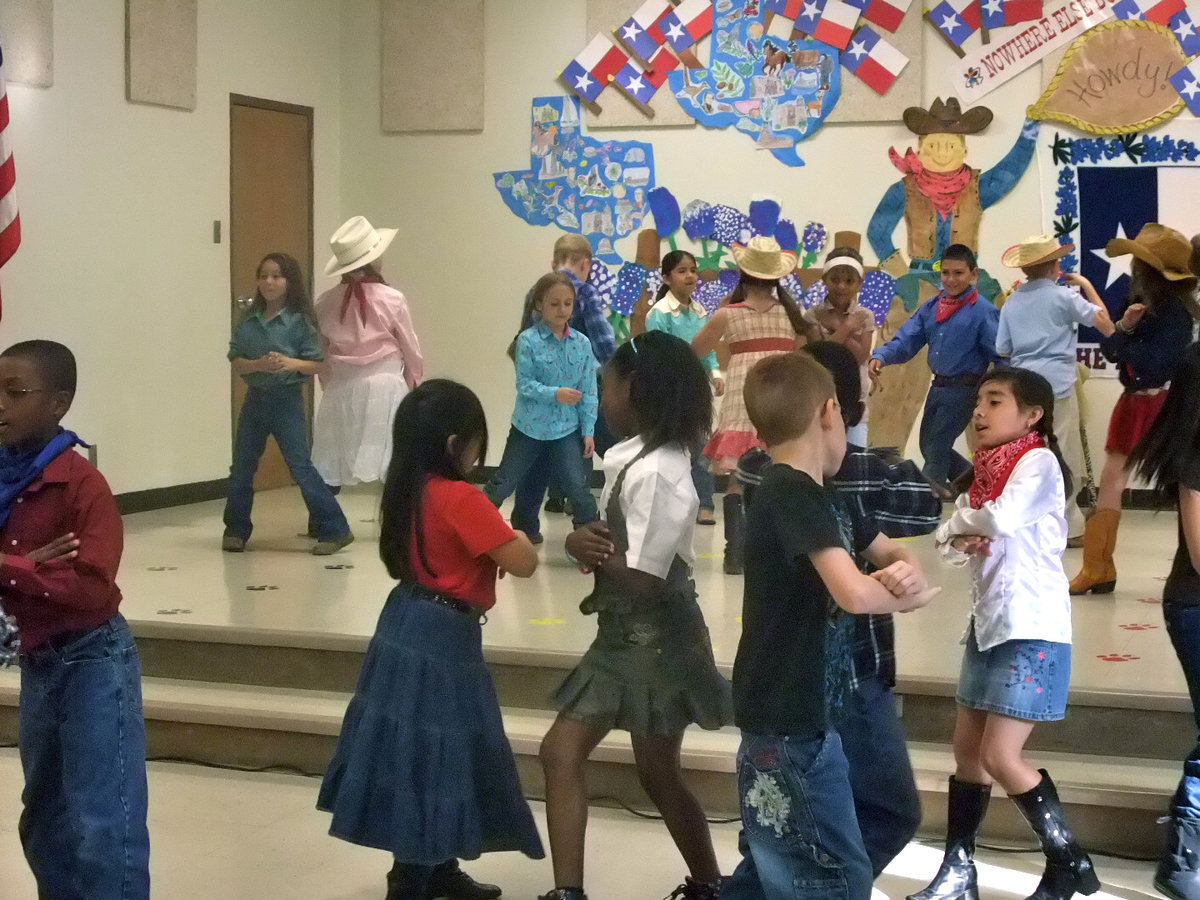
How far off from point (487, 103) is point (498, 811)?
6.38 m

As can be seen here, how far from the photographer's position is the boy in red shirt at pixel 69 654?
104 inches

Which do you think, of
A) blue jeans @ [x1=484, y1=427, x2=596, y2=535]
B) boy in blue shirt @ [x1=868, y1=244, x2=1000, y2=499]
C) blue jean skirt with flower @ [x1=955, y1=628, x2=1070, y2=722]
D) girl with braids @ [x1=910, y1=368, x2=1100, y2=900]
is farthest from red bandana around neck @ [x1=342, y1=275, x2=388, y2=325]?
blue jean skirt with flower @ [x1=955, y1=628, x2=1070, y2=722]

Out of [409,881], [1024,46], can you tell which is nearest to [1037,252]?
[1024,46]

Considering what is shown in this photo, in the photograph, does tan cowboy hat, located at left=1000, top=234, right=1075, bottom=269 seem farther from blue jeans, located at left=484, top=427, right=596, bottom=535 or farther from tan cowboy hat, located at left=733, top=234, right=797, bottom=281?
blue jeans, located at left=484, top=427, right=596, bottom=535

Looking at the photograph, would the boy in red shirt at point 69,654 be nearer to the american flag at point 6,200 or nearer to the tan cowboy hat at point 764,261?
the tan cowboy hat at point 764,261

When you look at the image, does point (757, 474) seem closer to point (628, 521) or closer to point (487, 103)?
point (628, 521)

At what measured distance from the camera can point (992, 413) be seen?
2.99 meters

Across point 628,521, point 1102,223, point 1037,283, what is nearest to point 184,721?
point 628,521

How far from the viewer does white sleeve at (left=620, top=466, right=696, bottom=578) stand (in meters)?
2.86

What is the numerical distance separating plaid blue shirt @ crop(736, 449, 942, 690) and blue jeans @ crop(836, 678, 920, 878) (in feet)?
0.13

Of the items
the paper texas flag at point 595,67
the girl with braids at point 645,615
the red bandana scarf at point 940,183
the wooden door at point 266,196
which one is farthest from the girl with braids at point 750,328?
the wooden door at point 266,196

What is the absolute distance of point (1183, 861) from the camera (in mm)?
3168

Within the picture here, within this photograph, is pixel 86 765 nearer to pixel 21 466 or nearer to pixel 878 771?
pixel 21 466

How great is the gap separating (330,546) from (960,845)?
12.2 feet
